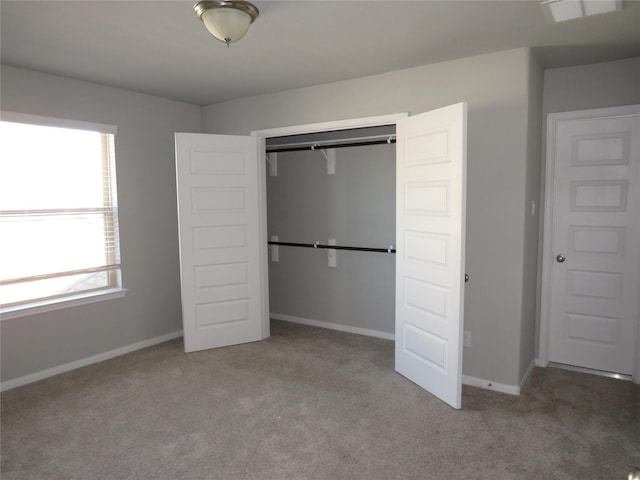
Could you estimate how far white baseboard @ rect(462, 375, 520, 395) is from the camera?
10.4 feet

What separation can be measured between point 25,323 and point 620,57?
488 cm

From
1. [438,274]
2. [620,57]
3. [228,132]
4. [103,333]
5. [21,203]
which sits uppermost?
[620,57]

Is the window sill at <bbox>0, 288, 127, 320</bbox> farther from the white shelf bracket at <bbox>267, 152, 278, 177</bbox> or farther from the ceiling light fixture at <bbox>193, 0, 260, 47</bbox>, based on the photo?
the ceiling light fixture at <bbox>193, 0, 260, 47</bbox>

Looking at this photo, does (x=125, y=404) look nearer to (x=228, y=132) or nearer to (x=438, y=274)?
(x=438, y=274)

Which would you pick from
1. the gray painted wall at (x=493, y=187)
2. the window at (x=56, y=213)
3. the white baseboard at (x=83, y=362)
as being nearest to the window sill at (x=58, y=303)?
the window at (x=56, y=213)

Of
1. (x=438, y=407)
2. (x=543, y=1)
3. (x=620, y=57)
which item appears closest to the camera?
(x=543, y=1)

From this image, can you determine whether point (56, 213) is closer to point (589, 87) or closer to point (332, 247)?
point (332, 247)

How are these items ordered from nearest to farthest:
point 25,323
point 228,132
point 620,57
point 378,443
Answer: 1. point 378,443
2. point 620,57
3. point 25,323
4. point 228,132

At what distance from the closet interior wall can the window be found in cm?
183

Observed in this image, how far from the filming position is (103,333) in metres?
3.95

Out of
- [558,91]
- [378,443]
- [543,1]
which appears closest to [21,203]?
[378,443]

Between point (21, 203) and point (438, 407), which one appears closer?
point (438, 407)

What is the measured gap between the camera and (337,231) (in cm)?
476

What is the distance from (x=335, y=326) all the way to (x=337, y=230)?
3.44ft
